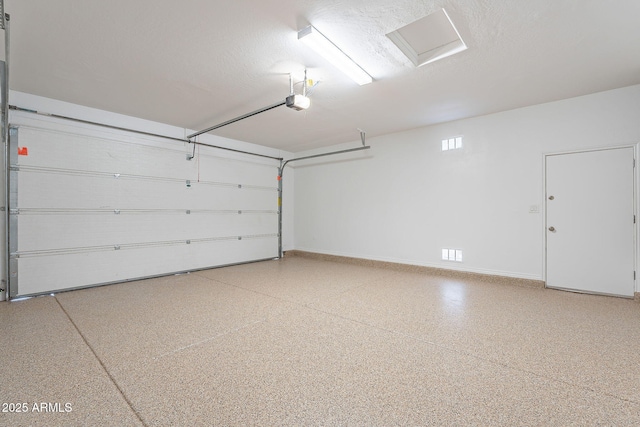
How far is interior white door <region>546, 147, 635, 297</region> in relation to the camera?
3.48m

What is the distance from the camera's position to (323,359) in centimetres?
205

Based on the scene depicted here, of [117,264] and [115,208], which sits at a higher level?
[115,208]

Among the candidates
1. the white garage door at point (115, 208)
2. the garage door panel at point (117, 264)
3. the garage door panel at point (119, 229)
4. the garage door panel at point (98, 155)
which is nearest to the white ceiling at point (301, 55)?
the garage door panel at point (98, 155)

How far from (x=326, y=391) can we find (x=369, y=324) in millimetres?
1131

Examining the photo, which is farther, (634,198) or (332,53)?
(634,198)

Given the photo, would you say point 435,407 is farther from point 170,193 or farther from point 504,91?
point 170,193

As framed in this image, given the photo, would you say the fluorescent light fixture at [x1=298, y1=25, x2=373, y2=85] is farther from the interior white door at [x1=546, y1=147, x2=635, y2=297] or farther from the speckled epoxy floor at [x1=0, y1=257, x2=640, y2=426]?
the interior white door at [x1=546, y1=147, x2=635, y2=297]

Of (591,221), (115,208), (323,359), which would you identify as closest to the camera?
(323,359)

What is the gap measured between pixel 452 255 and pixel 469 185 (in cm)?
123

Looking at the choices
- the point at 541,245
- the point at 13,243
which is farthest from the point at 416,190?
the point at 13,243

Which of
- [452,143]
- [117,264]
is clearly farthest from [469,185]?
[117,264]

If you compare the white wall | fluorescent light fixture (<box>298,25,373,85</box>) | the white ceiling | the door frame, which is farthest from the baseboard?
fluorescent light fixture (<box>298,25,373,85</box>)

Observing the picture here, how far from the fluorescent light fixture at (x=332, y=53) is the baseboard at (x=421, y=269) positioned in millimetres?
3440

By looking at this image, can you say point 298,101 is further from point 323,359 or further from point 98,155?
point 98,155
